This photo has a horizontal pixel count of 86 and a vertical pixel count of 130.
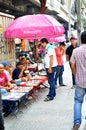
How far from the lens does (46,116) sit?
811cm

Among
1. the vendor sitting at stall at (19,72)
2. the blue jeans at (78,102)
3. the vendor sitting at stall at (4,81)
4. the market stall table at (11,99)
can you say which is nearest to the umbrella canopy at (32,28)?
the vendor sitting at stall at (19,72)

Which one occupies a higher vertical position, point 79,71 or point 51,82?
point 79,71

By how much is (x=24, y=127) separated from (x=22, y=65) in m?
4.24

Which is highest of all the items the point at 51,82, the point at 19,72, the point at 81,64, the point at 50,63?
the point at 81,64

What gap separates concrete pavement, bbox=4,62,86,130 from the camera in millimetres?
7234

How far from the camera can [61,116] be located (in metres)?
8.05

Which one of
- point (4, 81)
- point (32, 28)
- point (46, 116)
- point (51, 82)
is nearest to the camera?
point (46, 116)

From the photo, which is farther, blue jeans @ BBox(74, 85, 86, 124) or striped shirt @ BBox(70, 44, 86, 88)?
blue jeans @ BBox(74, 85, 86, 124)

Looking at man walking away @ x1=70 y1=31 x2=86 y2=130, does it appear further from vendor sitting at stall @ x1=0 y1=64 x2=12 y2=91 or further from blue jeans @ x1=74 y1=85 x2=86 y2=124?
vendor sitting at stall @ x1=0 y1=64 x2=12 y2=91

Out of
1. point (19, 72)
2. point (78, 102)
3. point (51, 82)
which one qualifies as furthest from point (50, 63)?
point (78, 102)

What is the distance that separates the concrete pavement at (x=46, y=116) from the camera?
7234 mm

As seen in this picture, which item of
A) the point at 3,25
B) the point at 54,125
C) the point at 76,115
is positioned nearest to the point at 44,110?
the point at 54,125

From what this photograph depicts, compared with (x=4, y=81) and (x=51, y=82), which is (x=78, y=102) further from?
(x=51, y=82)

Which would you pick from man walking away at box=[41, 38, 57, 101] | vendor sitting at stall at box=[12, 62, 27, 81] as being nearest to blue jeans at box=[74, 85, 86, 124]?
man walking away at box=[41, 38, 57, 101]
